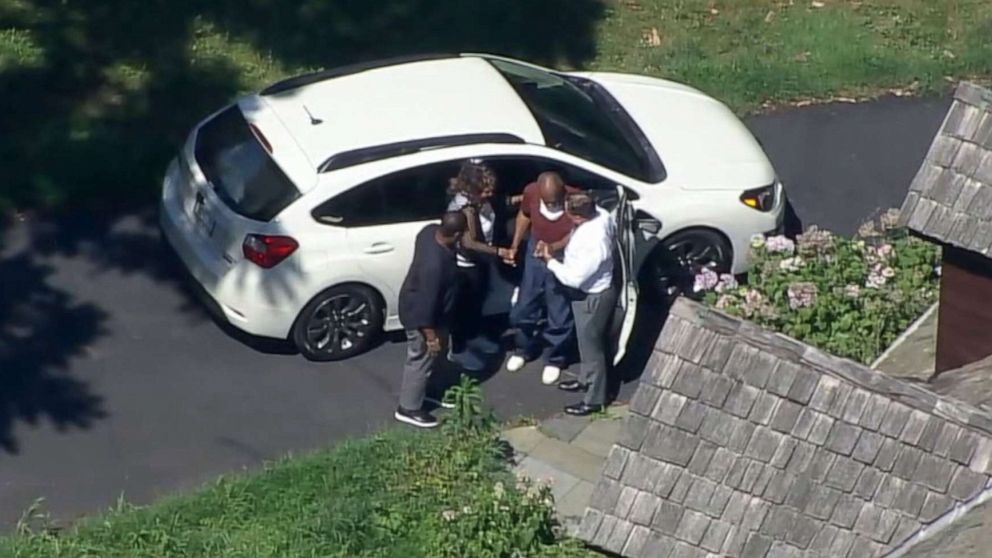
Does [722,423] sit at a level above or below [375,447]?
above

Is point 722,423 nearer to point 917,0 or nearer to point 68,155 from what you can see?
point 68,155

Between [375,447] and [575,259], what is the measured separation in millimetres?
1667

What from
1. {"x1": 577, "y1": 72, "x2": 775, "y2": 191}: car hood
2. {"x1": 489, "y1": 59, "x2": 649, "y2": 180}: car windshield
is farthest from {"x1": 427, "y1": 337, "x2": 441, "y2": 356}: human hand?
{"x1": 577, "y1": 72, "x2": 775, "y2": 191}: car hood

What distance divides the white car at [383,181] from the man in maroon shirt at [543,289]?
0.38m

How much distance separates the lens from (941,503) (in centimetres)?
880

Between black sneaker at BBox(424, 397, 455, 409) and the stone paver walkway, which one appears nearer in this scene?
the stone paver walkway

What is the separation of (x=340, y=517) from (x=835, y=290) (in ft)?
11.6

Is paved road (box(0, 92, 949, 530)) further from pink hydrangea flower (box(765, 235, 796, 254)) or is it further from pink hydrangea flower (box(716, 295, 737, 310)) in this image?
pink hydrangea flower (box(765, 235, 796, 254))

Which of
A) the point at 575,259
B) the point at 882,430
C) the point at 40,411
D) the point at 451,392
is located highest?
the point at 882,430

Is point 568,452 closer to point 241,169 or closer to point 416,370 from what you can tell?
point 416,370

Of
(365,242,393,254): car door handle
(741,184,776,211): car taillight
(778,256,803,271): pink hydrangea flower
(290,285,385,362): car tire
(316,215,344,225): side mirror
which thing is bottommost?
(290,285,385,362): car tire

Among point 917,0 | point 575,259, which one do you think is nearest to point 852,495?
point 575,259

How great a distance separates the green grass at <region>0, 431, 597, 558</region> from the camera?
11625mm

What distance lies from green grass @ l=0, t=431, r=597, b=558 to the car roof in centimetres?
207
